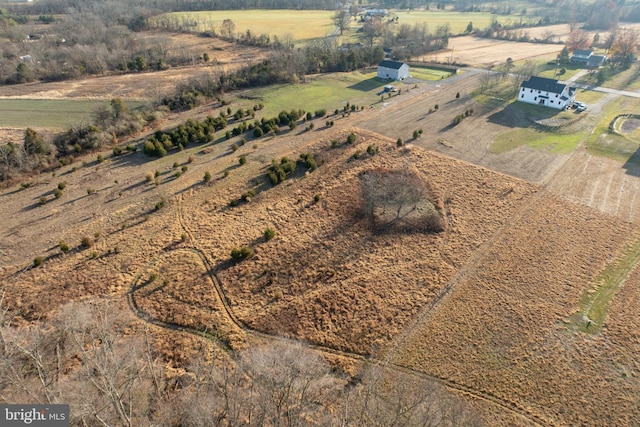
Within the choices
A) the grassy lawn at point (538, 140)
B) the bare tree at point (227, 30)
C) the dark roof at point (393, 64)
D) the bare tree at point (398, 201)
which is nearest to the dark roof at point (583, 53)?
the dark roof at point (393, 64)

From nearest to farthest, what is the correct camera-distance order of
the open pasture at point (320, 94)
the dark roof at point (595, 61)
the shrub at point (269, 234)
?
the shrub at point (269, 234), the open pasture at point (320, 94), the dark roof at point (595, 61)

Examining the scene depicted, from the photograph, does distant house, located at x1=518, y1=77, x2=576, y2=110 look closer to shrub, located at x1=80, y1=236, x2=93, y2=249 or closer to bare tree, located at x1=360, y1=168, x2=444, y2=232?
bare tree, located at x1=360, y1=168, x2=444, y2=232

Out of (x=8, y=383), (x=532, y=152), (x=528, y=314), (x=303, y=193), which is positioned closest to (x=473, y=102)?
(x=532, y=152)

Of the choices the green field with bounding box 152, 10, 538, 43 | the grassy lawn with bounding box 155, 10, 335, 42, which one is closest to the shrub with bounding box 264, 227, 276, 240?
the green field with bounding box 152, 10, 538, 43

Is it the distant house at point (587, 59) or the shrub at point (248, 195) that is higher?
the distant house at point (587, 59)

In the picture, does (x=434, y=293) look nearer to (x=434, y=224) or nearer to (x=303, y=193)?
(x=434, y=224)

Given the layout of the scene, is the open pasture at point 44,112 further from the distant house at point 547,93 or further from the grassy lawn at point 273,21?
the distant house at point 547,93

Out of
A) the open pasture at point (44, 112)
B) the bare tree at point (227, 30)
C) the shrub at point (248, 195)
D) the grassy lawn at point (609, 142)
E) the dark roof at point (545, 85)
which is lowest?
the shrub at point (248, 195)

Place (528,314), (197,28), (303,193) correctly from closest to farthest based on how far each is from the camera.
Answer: (528,314)
(303,193)
(197,28)
